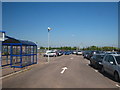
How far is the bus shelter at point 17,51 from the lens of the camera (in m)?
14.0

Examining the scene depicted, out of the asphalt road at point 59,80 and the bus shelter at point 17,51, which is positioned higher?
the bus shelter at point 17,51

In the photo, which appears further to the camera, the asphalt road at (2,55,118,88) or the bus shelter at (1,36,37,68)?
the bus shelter at (1,36,37,68)

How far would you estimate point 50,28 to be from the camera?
22109mm

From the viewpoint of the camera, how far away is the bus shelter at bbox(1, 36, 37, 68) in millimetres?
13953

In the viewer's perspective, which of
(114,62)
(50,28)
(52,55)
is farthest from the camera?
(52,55)

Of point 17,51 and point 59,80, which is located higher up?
point 17,51

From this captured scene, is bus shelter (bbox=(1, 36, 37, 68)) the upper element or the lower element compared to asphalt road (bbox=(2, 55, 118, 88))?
upper

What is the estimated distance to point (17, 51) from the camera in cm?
1703

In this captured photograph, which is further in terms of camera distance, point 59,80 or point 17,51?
point 17,51

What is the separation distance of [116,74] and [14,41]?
10409 mm

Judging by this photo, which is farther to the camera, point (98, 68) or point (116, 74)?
point (98, 68)

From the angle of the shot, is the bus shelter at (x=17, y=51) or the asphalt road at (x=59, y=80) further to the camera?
the bus shelter at (x=17, y=51)

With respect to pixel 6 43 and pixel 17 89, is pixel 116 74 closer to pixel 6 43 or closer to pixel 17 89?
pixel 17 89

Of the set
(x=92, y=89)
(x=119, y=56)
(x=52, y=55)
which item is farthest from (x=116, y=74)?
(x=52, y=55)
